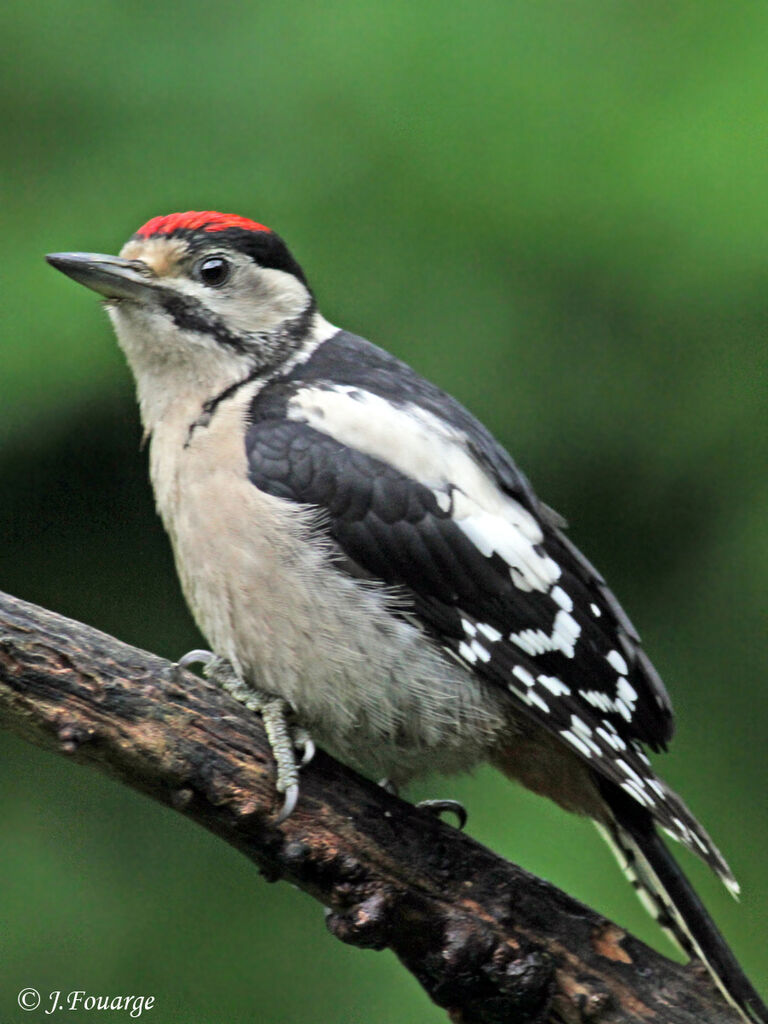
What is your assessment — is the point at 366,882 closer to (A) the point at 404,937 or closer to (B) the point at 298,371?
(A) the point at 404,937

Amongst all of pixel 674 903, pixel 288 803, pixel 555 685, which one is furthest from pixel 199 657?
pixel 674 903

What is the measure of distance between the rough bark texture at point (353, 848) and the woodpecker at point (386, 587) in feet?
0.23

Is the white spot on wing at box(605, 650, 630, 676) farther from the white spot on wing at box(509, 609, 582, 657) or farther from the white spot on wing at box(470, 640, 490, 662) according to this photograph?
the white spot on wing at box(470, 640, 490, 662)

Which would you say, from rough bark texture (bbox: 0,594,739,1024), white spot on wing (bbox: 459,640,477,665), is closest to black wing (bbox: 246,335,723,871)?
white spot on wing (bbox: 459,640,477,665)

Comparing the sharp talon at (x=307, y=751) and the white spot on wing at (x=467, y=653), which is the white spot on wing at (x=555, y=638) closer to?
the white spot on wing at (x=467, y=653)

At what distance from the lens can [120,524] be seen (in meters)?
3.25

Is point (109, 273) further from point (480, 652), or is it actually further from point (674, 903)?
point (674, 903)

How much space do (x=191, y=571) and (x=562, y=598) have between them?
62cm

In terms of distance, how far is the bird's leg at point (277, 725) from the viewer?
210 cm

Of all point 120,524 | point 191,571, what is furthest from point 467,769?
point 120,524

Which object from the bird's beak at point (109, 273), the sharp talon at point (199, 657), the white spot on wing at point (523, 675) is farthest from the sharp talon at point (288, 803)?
the bird's beak at point (109, 273)

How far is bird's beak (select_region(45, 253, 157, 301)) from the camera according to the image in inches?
93.4

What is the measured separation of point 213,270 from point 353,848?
1.04 metres

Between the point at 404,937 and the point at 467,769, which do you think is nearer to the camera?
the point at 404,937
